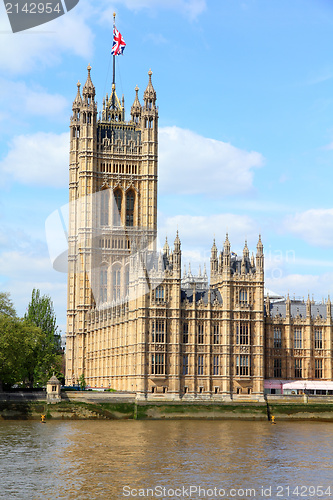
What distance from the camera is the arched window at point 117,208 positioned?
13112cm

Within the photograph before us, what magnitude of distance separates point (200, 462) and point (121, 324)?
175 feet

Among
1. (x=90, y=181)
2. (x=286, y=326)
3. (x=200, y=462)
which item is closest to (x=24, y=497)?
(x=200, y=462)

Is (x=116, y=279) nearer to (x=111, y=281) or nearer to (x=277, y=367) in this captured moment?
(x=111, y=281)

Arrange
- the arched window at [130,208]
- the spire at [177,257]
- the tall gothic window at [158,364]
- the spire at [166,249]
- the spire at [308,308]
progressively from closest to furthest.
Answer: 1. the tall gothic window at [158,364]
2. the spire at [177,257]
3. the spire at [166,249]
4. the spire at [308,308]
5. the arched window at [130,208]

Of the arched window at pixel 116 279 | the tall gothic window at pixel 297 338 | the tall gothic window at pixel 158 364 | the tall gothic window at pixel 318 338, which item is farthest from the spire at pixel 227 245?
the arched window at pixel 116 279

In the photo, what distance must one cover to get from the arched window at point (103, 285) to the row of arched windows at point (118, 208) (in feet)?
24.9

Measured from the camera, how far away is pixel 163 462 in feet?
167

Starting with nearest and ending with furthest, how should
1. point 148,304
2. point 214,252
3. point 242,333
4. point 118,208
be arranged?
1. point 148,304
2. point 242,333
3. point 214,252
4. point 118,208

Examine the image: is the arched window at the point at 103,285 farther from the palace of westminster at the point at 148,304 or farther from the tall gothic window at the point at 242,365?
the tall gothic window at the point at 242,365

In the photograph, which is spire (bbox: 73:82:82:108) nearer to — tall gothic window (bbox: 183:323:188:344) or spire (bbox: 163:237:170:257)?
spire (bbox: 163:237:170:257)

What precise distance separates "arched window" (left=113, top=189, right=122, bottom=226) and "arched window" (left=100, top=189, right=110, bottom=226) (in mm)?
1220

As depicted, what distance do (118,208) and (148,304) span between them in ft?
142

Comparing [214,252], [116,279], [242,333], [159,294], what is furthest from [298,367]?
[116,279]

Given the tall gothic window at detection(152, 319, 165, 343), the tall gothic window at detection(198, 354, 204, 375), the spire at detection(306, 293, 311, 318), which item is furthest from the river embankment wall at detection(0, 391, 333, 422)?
the spire at detection(306, 293, 311, 318)
